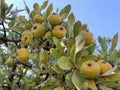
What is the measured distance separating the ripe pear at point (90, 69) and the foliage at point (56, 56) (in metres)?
0.03

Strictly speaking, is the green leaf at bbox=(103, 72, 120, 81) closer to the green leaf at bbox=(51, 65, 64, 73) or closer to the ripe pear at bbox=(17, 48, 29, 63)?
the green leaf at bbox=(51, 65, 64, 73)

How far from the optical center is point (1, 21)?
2.10 meters

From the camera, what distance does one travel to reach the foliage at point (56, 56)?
1.34 metres

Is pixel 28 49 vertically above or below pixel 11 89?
above

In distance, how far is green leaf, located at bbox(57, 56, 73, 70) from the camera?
4.39ft

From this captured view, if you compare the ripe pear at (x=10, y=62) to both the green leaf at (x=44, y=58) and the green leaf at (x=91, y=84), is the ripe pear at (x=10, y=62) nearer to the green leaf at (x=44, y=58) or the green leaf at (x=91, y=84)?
the green leaf at (x=44, y=58)

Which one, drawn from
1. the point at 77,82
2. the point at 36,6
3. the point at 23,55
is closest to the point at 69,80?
the point at 77,82

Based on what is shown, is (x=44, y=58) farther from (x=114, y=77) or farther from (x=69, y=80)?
(x=114, y=77)

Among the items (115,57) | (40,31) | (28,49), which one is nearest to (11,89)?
(28,49)

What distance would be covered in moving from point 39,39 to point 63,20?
8.0 inches

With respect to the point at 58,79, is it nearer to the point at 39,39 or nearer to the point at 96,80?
the point at 96,80

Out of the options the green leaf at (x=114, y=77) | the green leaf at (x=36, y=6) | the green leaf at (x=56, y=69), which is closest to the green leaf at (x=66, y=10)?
the green leaf at (x=36, y=6)

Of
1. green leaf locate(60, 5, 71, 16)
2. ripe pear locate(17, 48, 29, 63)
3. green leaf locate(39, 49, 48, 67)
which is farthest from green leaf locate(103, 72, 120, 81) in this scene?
green leaf locate(60, 5, 71, 16)

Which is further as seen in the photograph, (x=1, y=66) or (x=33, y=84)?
(x=1, y=66)
